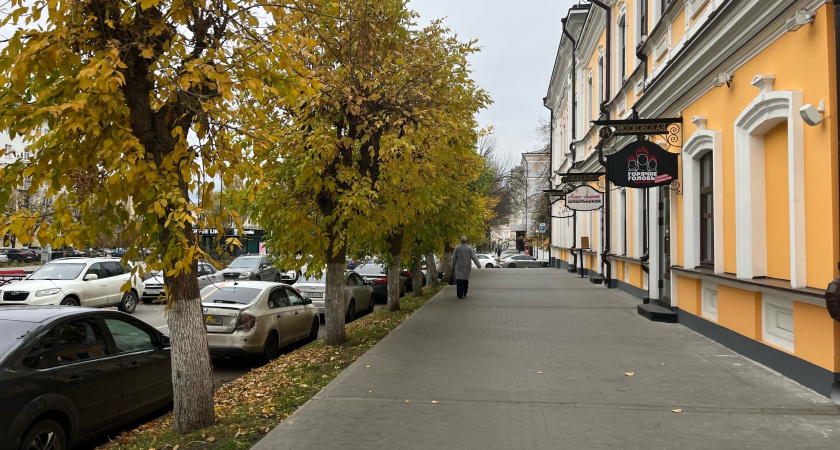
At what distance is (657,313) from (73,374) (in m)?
9.79

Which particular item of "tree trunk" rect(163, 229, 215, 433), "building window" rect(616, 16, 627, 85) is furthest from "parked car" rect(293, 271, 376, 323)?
"building window" rect(616, 16, 627, 85)

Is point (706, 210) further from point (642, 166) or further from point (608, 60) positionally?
point (608, 60)

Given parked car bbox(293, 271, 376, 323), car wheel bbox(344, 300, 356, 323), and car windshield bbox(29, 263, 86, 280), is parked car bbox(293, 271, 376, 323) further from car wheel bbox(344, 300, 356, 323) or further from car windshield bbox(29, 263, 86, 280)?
car windshield bbox(29, 263, 86, 280)

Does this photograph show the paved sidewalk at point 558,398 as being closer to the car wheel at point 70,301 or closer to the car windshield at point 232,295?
the car windshield at point 232,295

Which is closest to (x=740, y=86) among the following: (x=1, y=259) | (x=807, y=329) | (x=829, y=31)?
(x=829, y=31)

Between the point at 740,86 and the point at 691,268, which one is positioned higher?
the point at 740,86

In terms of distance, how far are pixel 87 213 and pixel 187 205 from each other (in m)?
1.03

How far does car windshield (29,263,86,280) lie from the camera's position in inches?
607

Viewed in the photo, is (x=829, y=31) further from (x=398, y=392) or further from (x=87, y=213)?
(x=87, y=213)

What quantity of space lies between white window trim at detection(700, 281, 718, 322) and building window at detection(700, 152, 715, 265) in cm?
40

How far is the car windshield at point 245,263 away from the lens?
2500cm

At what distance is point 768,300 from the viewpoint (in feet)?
24.2

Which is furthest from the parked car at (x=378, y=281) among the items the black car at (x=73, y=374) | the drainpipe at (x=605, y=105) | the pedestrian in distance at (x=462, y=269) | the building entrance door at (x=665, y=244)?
the black car at (x=73, y=374)

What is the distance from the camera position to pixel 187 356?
5.42m
